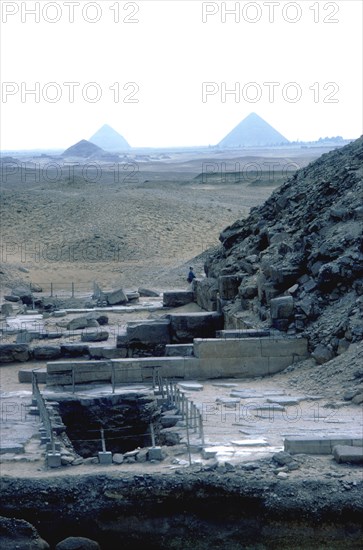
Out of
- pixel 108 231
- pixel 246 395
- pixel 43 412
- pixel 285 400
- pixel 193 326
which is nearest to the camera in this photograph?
pixel 43 412

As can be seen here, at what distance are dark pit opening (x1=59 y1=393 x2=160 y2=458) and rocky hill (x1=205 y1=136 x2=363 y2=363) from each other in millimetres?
3218

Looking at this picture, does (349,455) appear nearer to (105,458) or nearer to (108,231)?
(105,458)

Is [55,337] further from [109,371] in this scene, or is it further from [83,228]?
[83,228]

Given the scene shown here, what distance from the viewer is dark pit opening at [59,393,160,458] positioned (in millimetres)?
16062

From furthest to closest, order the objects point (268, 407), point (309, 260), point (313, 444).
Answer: point (309, 260)
point (268, 407)
point (313, 444)

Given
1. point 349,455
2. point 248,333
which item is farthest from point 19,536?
point 248,333

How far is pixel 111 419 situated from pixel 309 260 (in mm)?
5423

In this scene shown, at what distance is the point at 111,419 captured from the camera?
53.7 feet

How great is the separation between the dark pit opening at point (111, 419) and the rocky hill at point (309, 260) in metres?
3.22

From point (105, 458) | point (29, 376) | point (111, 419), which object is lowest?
point (111, 419)

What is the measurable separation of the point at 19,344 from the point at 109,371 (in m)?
3.03

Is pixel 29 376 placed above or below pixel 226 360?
below

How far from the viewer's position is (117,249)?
128ft

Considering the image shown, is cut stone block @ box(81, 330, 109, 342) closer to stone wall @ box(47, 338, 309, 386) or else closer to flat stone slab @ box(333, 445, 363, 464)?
stone wall @ box(47, 338, 309, 386)
